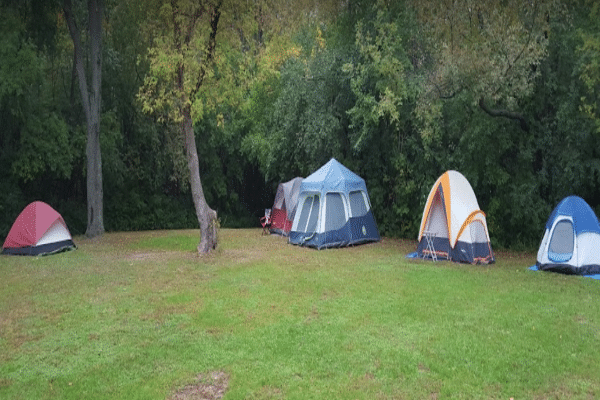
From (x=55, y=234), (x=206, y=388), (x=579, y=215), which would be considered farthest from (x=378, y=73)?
(x=206, y=388)

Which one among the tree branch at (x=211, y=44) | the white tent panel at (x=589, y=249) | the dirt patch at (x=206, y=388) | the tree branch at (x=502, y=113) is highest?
the tree branch at (x=211, y=44)

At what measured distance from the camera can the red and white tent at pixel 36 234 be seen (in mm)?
13055

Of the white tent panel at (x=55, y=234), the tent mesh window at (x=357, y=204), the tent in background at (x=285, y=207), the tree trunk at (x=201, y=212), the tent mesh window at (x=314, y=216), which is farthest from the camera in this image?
the tent in background at (x=285, y=207)

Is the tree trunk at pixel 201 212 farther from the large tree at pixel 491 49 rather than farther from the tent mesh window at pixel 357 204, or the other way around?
the large tree at pixel 491 49

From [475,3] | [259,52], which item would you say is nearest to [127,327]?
[259,52]

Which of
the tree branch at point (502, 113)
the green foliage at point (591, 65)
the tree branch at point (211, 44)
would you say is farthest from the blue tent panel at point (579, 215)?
the tree branch at point (211, 44)

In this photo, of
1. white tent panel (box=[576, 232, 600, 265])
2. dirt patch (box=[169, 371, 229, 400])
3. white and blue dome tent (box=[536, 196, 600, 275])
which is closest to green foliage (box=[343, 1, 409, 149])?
white and blue dome tent (box=[536, 196, 600, 275])

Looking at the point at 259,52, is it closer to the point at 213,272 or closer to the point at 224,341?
the point at 213,272

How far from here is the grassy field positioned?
18.3ft

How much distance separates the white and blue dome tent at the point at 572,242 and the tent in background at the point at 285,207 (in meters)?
7.53

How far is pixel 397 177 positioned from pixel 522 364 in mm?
10898

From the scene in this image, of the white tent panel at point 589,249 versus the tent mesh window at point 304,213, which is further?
the tent mesh window at point 304,213

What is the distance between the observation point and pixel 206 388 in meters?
5.55

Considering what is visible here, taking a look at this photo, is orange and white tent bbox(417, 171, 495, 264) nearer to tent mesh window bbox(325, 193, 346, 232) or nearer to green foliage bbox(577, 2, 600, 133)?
tent mesh window bbox(325, 193, 346, 232)
